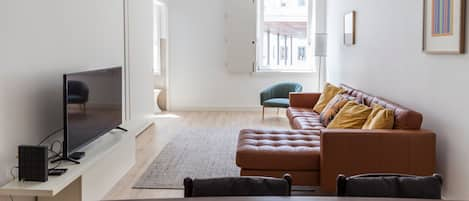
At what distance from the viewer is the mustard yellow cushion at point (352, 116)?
15.9ft

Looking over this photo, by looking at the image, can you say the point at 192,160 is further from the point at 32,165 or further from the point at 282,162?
the point at 32,165

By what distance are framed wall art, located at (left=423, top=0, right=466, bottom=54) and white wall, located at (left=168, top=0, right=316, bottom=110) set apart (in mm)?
5667

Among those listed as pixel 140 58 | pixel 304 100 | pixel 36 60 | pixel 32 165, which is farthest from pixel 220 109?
pixel 32 165

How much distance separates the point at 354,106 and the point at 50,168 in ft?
A: 9.47

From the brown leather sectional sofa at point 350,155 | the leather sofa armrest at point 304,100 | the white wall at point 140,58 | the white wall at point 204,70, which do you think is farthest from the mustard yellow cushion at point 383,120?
the white wall at point 204,70

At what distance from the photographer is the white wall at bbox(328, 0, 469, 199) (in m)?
3.70

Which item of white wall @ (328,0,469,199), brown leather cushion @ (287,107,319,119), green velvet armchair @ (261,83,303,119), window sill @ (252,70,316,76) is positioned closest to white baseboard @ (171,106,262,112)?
window sill @ (252,70,316,76)

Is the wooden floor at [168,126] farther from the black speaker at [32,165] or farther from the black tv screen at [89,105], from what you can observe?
the black speaker at [32,165]

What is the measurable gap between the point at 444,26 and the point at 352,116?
4.39 feet

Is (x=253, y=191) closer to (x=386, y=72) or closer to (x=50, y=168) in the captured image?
(x=50, y=168)

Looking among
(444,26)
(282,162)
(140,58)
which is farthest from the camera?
(140,58)

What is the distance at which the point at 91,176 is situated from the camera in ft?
13.4

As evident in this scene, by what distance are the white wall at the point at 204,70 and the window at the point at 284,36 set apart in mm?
315

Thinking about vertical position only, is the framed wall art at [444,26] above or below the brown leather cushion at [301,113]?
above
